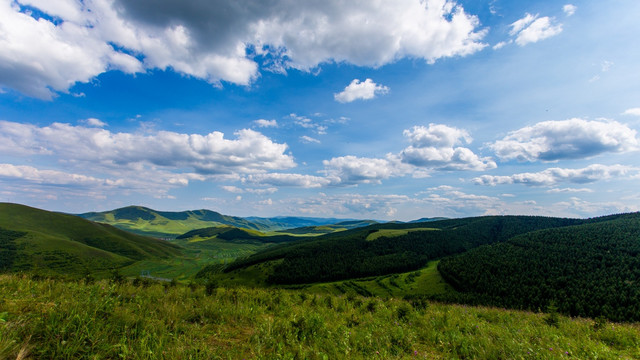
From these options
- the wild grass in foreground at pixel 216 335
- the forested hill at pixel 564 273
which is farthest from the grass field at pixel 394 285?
the wild grass in foreground at pixel 216 335

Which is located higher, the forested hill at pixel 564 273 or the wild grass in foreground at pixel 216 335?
the wild grass in foreground at pixel 216 335

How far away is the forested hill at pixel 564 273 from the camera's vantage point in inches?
4293

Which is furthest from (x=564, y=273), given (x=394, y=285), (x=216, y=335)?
(x=216, y=335)

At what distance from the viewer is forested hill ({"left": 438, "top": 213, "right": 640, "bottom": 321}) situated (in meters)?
109

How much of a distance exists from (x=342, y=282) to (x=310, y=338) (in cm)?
17744

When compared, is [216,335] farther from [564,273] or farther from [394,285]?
[564,273]

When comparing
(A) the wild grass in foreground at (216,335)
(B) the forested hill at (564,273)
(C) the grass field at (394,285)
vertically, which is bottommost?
(C) the grass field at (394,285)

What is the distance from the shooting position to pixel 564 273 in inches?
5423

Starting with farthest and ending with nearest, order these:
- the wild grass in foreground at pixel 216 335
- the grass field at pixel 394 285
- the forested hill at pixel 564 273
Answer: the grass field at pixel 394 285 → the forested hill at pixel 564 273 → the wild grass in foreground at pixel 216 335

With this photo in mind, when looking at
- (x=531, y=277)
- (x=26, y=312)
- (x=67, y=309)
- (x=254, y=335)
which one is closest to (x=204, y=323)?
(x=254, y=335)

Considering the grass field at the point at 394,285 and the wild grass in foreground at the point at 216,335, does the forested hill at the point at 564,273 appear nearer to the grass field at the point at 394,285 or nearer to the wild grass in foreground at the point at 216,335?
the grass field at the point at 394,285

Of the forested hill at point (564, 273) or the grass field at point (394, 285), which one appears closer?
the forested hill at point (564, 273)

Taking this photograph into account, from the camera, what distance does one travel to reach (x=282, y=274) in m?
185

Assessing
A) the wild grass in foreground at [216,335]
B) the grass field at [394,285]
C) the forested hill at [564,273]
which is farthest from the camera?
the grass field at [394,285]
